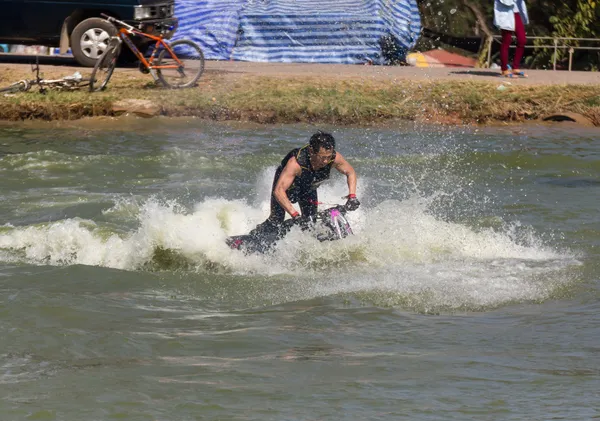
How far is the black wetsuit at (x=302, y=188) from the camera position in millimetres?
10445

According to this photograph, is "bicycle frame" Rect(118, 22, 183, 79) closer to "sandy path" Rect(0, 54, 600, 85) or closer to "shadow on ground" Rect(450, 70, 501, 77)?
"sandy path" Rect(0, 54, 600, 85)

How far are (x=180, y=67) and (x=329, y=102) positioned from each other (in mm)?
2647

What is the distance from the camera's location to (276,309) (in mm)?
8734

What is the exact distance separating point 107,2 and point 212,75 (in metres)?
2.26

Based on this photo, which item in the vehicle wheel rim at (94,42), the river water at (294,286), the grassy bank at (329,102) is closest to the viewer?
the river water at (294,286)

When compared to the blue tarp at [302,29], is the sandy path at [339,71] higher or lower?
lower

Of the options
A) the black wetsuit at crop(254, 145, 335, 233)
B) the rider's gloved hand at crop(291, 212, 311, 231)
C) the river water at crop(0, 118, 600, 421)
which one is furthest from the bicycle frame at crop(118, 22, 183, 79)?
the rider's gloved hand at crop(291, 212, 311, 231)

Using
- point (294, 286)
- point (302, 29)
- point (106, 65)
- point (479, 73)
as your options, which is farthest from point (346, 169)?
point (302, 29)

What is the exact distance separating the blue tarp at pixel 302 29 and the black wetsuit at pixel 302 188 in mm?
10171

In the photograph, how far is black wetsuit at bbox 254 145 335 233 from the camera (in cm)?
1045

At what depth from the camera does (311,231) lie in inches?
408

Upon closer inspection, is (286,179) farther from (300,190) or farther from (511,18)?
(511,18)

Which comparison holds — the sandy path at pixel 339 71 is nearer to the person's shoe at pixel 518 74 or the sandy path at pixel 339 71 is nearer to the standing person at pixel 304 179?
the person's shoe at pixel 518 74

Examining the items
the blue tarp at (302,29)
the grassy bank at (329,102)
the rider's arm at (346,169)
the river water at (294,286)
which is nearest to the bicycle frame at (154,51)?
the grassy bank at (329,102)
